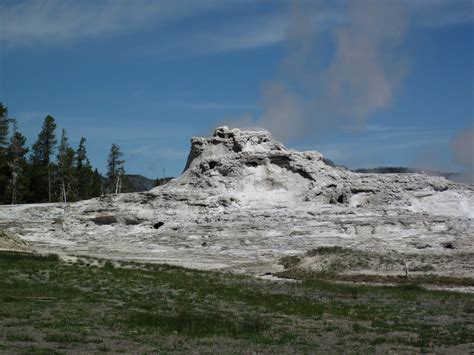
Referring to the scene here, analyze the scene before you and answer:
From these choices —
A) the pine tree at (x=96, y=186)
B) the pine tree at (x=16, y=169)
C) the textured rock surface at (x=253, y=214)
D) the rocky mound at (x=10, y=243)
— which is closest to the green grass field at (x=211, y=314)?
the rocky mound at (x=10, y=243)

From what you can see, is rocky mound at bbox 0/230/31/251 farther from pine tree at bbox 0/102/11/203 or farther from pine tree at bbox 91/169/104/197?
pine tree at bbox 91/169/104/197

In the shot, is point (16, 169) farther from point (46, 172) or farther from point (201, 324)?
point (201, 324)

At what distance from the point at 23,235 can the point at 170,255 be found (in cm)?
1618

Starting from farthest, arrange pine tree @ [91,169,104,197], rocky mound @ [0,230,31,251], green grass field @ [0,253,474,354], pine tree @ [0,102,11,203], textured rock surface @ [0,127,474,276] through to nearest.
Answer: pine tree @ [91,169,104,197] → pine tree @ [0,102,11,203] → textured rock surface @ [0,127,474,276] → rocky mound @ [0,230,31,251] → green grass field @ [0,253,474,354]

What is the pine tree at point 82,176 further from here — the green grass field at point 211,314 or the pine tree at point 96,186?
the green grass field at point 211,314

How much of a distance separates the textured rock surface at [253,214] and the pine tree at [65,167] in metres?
33.4

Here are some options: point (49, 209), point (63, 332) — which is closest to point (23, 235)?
point (49, 209)

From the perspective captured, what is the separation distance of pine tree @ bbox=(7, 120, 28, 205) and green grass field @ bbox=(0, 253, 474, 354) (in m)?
59.2

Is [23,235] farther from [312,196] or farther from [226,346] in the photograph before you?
[226,346]

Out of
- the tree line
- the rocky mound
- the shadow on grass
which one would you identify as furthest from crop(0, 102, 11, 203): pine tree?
the shadow on grass

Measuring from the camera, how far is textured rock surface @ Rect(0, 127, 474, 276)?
52219mm

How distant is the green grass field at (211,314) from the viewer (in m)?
16.0

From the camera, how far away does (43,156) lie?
10869cm

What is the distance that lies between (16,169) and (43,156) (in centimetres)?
1683
